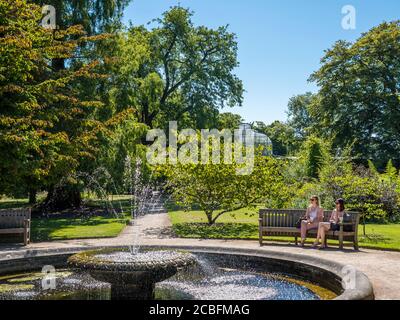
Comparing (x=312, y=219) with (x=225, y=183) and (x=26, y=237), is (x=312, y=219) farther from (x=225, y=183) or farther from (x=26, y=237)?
(x=26, y=237)

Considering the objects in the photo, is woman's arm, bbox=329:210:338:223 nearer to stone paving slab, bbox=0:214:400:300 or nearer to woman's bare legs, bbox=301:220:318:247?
woman's bare legs, bbox=301:220:318:247

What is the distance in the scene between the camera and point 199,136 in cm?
1728

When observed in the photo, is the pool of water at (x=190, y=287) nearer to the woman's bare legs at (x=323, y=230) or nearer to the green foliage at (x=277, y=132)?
the woman's bare legs at (x=323, y=230)

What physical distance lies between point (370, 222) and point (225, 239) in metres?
8.32

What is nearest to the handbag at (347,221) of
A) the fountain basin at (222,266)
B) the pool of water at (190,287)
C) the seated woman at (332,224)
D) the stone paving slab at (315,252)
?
the seated woman at (332,224)

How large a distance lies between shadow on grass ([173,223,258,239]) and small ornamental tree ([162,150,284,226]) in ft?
2.35

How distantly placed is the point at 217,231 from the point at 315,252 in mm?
5146

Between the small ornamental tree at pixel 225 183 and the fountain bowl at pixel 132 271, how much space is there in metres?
9.52

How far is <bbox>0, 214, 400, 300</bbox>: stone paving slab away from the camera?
7.32 m

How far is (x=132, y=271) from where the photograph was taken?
5.99 m

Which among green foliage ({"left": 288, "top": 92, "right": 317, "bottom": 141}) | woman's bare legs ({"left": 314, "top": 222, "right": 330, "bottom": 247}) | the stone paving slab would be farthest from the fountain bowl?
green foliage ({"left": 288, "top": 92, "right": 317, "bottom": 141})

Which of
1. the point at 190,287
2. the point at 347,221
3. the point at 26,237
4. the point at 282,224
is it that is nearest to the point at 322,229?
the point at 347,221

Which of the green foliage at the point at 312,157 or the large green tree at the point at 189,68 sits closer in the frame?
the green foliage at the point at 312,157

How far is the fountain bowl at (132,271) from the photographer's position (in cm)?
599
